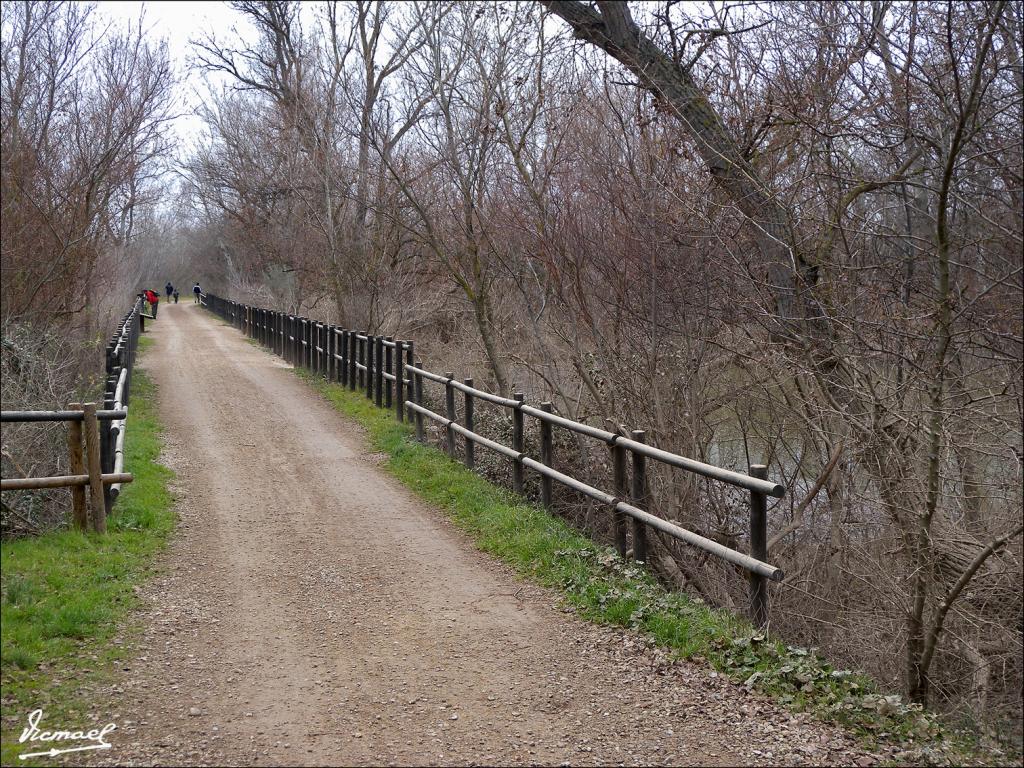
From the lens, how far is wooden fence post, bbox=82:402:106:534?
729 cm

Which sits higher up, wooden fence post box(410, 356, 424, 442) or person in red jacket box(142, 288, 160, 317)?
person in red jacket box(142, 288, 160, 317)

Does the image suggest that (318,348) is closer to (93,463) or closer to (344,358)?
(344,358)

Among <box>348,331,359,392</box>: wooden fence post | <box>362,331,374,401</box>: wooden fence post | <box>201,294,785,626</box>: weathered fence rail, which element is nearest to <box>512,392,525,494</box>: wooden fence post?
<box>201,294,785,626</box>: weathered fence rail

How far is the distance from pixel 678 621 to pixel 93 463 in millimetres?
4567

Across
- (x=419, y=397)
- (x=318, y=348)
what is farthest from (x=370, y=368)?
(x=318, y=348)

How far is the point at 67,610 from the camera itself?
230 inches

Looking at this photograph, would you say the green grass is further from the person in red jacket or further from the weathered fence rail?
the person in red jacket

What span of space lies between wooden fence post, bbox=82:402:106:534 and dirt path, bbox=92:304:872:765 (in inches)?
26.4

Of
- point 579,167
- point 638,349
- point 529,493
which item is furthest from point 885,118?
point 529,493

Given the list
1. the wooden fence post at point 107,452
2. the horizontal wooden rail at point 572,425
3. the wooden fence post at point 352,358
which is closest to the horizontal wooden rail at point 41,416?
the wooden fence post at point 107,452

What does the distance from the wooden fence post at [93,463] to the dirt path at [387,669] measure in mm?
670

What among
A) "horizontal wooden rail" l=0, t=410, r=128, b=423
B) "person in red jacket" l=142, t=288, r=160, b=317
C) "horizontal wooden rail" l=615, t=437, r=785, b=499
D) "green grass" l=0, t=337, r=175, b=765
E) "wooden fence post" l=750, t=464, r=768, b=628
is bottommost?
"green grass" l=0, t=337, r=175, b=765

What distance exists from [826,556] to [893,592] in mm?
1941

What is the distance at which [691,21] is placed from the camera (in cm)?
1020
